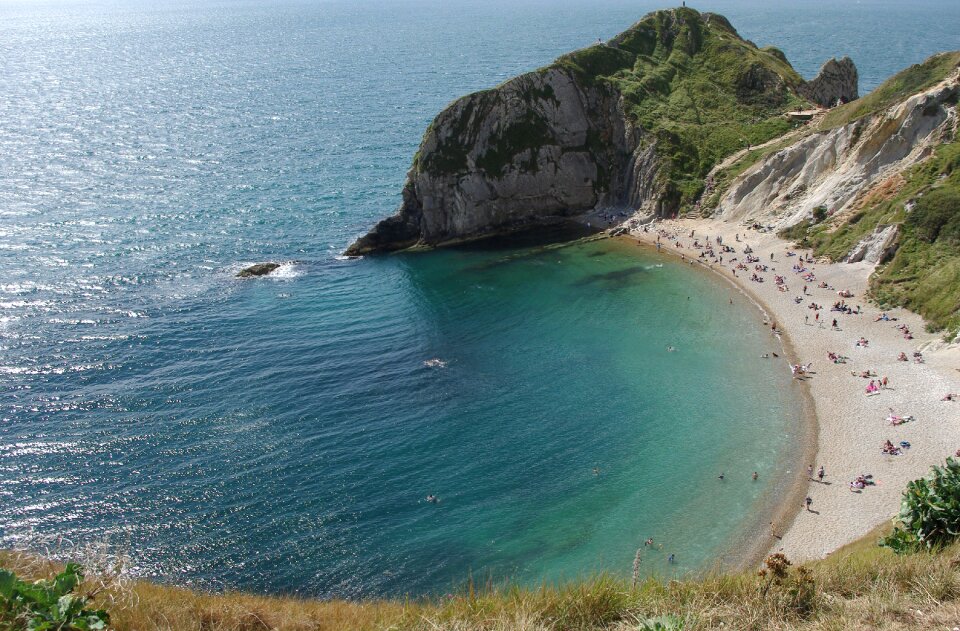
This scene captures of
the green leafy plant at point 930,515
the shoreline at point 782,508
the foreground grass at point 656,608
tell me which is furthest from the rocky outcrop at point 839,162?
the foreground grass at point 656,608

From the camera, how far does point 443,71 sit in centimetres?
19212

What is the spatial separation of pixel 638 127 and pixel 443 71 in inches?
4184

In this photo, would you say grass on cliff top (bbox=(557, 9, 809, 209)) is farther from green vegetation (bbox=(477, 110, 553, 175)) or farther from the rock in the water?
the rock in the water

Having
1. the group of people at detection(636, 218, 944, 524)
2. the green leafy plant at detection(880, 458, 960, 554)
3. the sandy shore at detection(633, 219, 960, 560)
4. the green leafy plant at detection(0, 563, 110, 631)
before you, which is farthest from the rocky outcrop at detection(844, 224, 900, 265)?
the green leafy plant at detection(0, 563, 110, 631)

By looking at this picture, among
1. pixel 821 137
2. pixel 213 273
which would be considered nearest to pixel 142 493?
pixel 213 273

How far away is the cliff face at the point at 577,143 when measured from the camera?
94.1 meters

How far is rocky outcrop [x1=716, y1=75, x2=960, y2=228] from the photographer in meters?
76.2

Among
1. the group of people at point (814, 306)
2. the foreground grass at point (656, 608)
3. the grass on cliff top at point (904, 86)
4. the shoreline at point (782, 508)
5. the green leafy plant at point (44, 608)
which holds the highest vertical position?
the grass on cliff top at point (904, 86)

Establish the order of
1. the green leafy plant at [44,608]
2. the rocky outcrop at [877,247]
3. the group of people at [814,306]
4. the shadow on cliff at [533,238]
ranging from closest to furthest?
the green leafy plant at [44,608], the group of people at [814,306], the rocky outcrop at [877,247], the shadow on cliff at [533,238]

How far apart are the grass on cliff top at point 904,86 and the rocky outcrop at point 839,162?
2.95m

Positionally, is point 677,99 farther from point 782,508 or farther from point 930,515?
point 930,515

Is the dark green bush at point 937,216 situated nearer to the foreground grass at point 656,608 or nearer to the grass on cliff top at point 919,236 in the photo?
the grass on cliff top at point 919,236

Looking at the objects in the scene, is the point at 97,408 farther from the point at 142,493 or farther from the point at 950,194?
the point at 950,194

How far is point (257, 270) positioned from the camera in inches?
3280
